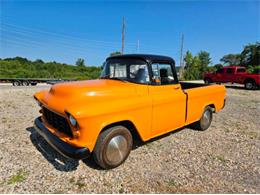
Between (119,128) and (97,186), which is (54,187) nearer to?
(97,186)

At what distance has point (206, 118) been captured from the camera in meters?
4.71

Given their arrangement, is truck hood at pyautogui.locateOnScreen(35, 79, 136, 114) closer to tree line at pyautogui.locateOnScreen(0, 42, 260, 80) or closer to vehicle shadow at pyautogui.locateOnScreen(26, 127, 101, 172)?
vehicle shadow at pyautogui.locateOnScreen(26, 127, 101, 172)

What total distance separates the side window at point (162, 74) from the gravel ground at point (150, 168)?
140 cm

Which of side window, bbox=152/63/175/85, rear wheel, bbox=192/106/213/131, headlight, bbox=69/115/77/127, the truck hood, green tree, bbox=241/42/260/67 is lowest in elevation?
rear wheel, bbox=192/106/213/131

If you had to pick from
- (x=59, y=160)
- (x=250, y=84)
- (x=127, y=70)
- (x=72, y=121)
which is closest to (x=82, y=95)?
(x=72, y=121)

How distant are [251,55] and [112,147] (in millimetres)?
47352

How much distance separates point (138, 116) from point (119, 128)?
384mm

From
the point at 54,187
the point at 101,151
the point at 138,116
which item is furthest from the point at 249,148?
the point at 54,187

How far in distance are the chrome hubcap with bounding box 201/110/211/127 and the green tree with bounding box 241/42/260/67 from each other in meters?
39.7

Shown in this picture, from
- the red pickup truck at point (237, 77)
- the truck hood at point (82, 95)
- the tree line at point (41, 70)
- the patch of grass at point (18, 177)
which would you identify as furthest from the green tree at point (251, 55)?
the patch of grass at point (18, 177)

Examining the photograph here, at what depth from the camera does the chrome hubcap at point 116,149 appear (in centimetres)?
275

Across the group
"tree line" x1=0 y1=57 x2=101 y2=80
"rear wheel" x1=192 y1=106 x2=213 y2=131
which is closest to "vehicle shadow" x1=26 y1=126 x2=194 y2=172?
"rear wheel" x1=192 y1=106 x2=213 y2=131

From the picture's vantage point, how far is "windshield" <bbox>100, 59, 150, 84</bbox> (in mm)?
3170

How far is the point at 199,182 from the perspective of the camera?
101 inches
